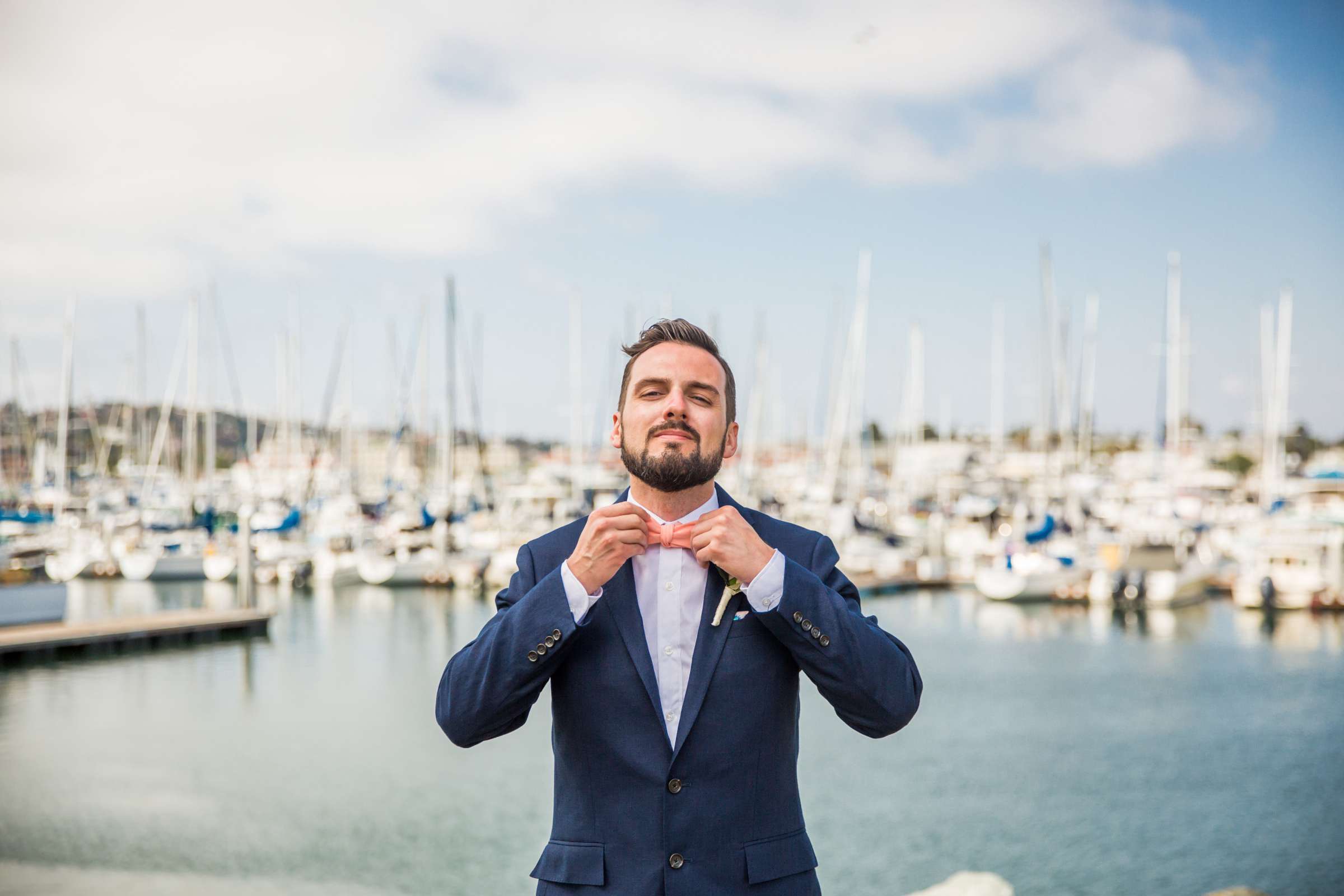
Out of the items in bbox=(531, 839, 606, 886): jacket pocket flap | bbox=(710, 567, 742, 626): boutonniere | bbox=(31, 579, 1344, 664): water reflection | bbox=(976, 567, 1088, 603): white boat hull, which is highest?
bbox=(710, 567, 742, 626): boutonniere

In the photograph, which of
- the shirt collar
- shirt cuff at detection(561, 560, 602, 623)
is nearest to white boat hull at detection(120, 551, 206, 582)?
the shirt collar

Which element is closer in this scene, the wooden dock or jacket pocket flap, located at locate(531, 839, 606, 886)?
jacket pocket flap, located at locate(531, 839, 606, 886)

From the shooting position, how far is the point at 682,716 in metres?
2.46

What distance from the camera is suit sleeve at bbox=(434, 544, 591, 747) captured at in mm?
2373

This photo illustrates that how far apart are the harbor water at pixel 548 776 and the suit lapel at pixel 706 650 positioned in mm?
7717

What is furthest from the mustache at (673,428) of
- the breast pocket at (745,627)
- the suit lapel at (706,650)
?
the breast pocket at (745,627)

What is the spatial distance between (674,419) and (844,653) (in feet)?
2.04

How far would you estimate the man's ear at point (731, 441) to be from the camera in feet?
8.73

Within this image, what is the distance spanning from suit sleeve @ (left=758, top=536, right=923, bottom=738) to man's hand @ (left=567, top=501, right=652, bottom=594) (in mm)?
322

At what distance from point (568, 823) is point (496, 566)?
1559 inches

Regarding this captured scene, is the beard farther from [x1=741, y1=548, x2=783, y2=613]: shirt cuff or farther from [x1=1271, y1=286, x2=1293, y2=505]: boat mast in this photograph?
[x1=1271, y1=286, x2=1293, y2=505]: boat mast

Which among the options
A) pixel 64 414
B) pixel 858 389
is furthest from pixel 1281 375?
pixel 64 414

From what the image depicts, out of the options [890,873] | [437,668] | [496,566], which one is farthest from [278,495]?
[890,873]

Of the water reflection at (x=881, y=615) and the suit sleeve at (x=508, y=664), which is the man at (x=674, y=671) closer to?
the suit sleeve at (x=508, y=664)
